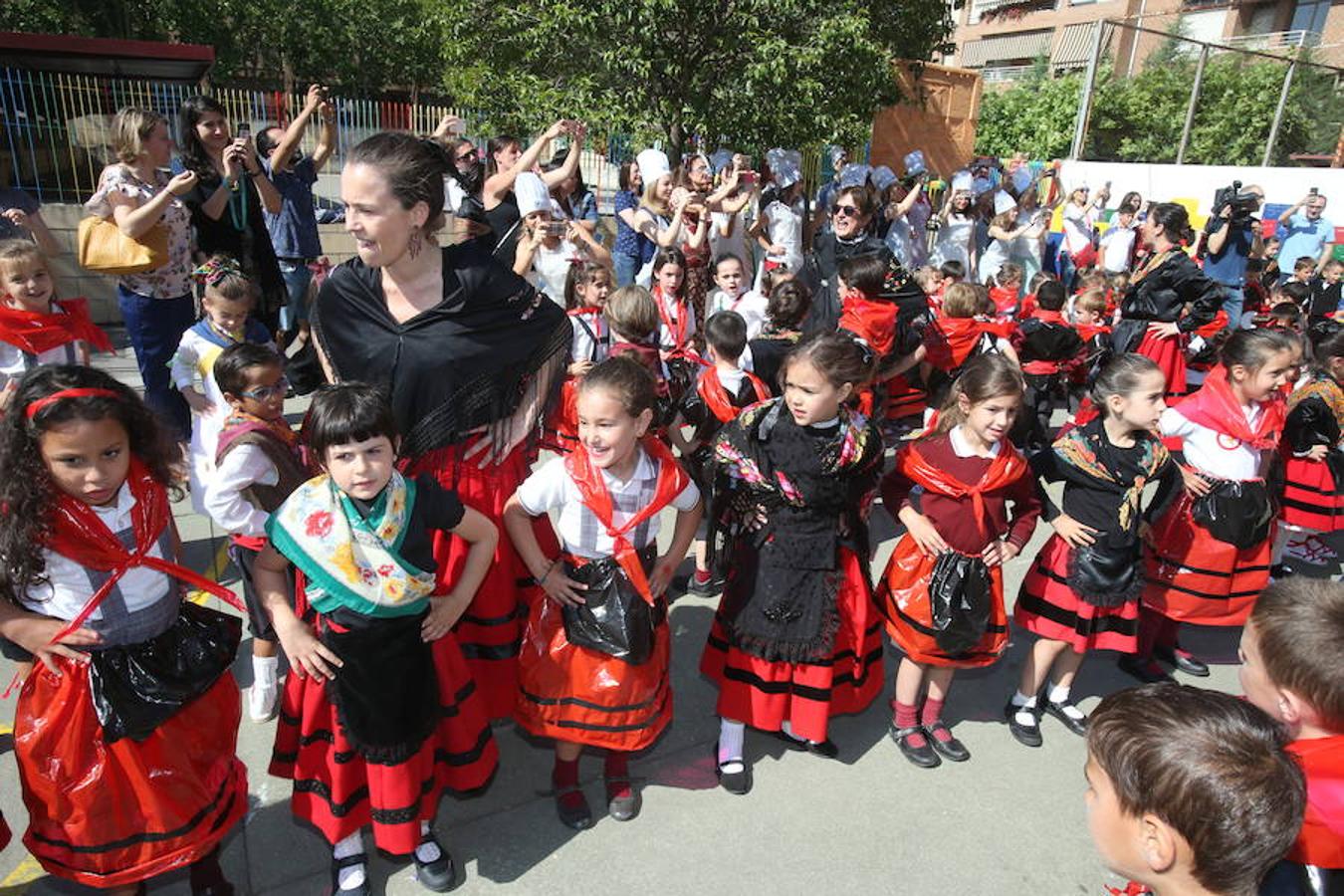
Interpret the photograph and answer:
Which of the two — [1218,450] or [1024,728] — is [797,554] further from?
[1218,450]

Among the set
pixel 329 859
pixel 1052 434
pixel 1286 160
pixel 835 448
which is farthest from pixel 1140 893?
pixel 1286 160

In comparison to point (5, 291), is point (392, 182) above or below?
above

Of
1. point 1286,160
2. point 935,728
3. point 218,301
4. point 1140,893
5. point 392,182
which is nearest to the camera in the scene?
point 1140,893

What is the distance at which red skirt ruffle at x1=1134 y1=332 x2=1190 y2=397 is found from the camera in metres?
6.30

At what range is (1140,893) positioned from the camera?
73.8 inches

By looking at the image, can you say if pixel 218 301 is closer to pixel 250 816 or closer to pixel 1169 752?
pixel 250 816

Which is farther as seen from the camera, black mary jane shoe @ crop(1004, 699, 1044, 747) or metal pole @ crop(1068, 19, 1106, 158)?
metal pole @ crop(1068, 19, 1106, 158)

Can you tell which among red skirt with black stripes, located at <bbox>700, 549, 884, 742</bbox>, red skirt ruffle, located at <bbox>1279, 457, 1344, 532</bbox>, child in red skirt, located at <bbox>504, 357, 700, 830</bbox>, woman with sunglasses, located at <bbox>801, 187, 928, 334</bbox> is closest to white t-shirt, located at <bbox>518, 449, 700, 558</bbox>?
child in red skirt, located at <bbox>504, 357, 700, 830</bbox>

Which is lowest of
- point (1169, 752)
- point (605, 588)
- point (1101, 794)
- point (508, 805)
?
point (508, 805)

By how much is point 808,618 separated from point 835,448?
0.58m

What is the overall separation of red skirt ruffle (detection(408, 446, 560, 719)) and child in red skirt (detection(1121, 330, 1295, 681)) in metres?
2.68

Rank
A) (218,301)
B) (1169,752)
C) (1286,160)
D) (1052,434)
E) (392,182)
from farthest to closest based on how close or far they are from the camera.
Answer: (1286,160)
(1052,434)
(218,301)
(392,182)
(1169,752)

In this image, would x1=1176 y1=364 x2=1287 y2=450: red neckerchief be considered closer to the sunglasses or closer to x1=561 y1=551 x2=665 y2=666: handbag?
x1=561 y1=551 x2=665 y2=666: handbag

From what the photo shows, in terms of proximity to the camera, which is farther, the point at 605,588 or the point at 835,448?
the point at 835,448
